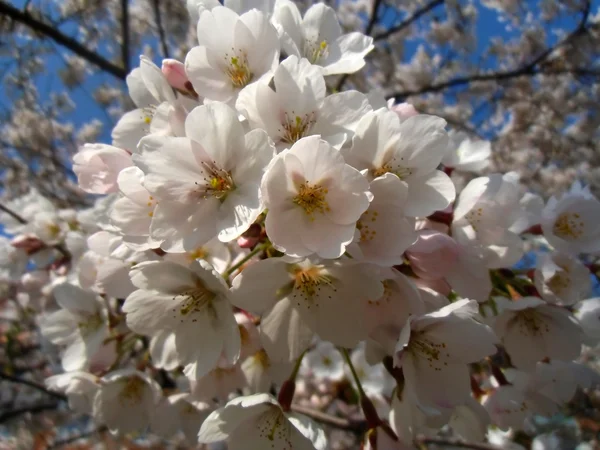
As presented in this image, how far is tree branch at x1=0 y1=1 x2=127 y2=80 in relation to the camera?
118 inches

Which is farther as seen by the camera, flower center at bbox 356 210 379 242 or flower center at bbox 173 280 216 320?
flower center at bbox 173 280 216 320

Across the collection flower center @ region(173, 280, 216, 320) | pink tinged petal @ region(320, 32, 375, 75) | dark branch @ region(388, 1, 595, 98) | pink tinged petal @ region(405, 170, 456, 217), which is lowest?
dark branch @ region(388, 1, 595, 98)

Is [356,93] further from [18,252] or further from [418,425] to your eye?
[18,252]

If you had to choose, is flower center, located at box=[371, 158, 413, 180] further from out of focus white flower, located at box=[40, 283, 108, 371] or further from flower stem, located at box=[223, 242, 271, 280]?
out of focus white flower, located at box=[40, 283, 108, 371]

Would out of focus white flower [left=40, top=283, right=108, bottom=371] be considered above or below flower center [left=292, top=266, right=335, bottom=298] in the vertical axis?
below

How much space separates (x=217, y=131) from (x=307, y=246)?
38 centimetres

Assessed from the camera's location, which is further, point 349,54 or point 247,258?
point 349,54

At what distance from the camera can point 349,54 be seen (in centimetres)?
155

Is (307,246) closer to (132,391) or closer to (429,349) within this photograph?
(429,349)

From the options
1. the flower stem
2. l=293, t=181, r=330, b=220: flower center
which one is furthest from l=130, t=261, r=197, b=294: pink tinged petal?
l=293, t=181, r=330, b=220: flower center

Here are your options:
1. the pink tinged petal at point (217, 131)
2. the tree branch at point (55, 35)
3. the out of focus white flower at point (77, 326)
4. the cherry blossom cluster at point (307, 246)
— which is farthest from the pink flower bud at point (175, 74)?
the tree branch at point (55, 35)

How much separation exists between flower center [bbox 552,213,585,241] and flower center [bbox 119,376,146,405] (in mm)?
1591

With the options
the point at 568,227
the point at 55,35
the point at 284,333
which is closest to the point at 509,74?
the point at 568,227

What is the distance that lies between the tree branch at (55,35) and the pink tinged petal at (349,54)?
2398mm
